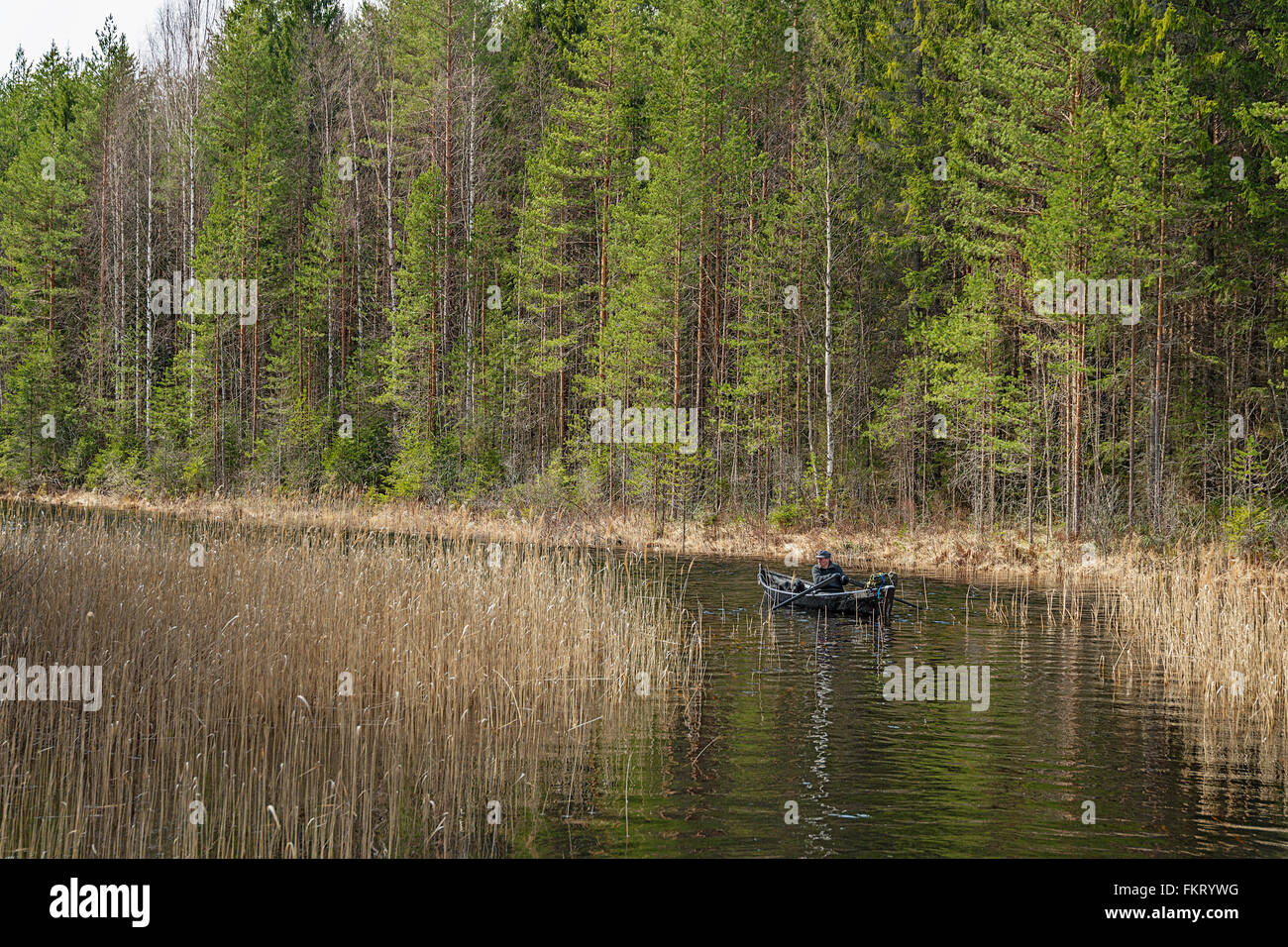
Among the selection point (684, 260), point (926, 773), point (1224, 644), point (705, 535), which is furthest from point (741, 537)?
point (926, 773)

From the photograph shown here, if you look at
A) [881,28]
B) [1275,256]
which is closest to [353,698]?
[1275,256]

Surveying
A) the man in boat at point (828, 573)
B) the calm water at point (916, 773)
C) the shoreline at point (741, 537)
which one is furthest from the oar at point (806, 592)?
the shoreline at point (741, 537)

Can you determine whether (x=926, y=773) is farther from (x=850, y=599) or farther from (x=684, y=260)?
(x=684, y=260)

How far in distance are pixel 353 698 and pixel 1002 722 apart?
21.9 ft

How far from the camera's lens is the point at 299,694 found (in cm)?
1012

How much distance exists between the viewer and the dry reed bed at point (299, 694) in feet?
25.6

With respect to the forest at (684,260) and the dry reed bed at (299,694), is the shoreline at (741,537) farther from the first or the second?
the dry reed bed at (299,694)

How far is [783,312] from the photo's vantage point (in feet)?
123

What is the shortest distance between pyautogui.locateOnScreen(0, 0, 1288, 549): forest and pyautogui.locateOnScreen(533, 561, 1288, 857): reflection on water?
42.5 ft

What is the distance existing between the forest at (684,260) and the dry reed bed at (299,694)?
16941 millimetres

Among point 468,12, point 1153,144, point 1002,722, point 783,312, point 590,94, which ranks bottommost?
point 1002,722

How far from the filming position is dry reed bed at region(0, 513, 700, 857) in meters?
7.79

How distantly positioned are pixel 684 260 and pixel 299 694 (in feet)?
87.9
